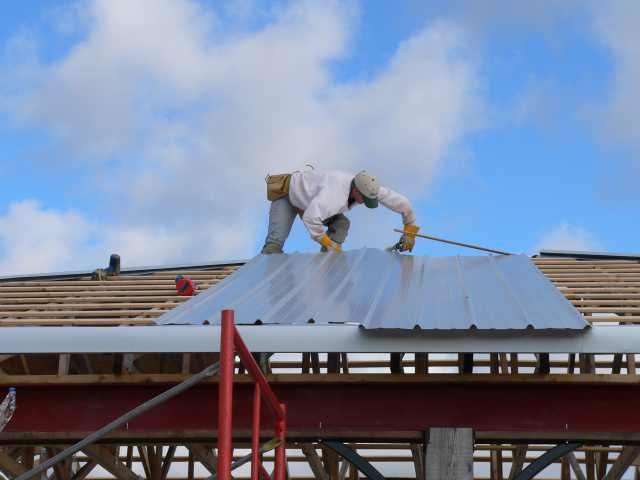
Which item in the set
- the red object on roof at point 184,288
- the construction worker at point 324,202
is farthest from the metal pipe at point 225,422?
the construction worker at point 324,202

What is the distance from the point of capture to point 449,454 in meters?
6.46

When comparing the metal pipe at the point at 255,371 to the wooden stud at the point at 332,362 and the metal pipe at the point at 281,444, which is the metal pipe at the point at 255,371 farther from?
the wooden stud at the point at 332,362

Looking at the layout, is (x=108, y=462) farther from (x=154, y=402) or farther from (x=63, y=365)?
(x=154, y=402)

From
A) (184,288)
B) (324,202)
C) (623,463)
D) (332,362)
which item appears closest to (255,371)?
(184,288)

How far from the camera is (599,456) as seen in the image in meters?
14.8

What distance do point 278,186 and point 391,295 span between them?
4.14 metres

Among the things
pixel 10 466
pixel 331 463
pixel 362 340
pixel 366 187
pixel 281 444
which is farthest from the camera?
pixel 331 463

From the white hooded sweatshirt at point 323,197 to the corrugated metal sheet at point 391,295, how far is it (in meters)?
0.97

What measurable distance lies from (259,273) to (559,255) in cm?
477

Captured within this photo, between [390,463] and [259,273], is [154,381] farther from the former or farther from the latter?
[390,463]

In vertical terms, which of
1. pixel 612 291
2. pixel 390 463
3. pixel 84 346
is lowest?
pixel 390 463

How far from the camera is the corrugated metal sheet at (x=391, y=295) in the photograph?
623 centimetres

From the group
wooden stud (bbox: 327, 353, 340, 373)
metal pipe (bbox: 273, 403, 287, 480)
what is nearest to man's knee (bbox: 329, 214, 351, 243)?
wooden stud (bbox: 327, 353, 340, 373)

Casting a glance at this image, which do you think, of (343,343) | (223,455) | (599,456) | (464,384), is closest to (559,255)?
(599,456)
